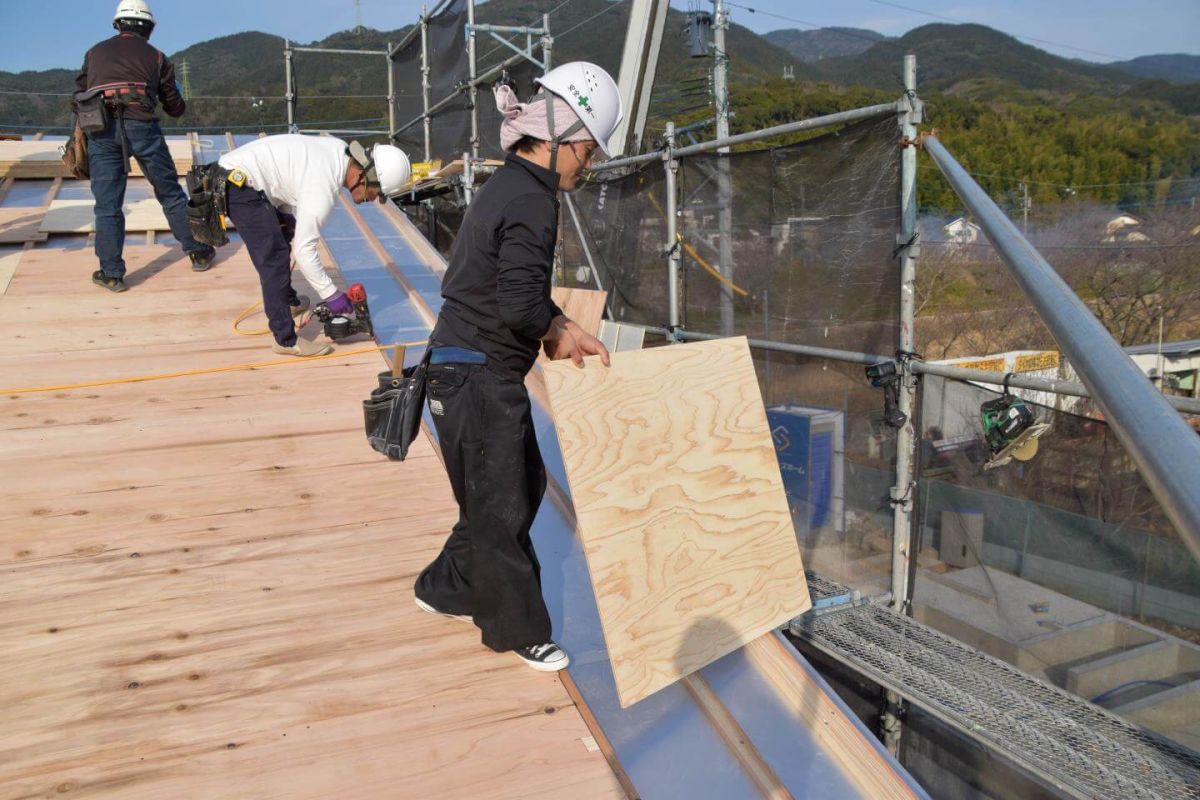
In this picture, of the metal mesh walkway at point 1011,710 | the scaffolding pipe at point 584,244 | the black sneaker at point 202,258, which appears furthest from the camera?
the scaffolding pipe at point 584,244

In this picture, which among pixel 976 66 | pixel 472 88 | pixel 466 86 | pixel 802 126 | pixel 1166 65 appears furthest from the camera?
pixel 1166 65

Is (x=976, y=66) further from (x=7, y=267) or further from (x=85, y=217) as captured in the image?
(x=7, y=267)

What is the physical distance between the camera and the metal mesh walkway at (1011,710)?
3268 millimetres

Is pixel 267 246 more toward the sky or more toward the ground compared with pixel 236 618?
more toward the sky

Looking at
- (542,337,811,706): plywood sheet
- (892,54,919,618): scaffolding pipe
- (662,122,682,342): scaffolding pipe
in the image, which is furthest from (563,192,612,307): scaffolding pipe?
(542,337,811,706): plywood sheet

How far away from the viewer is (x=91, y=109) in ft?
20.3

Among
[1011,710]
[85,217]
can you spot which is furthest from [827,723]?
[85,217]

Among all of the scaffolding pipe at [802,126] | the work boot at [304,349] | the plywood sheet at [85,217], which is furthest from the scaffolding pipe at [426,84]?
the work boot at [304,349]

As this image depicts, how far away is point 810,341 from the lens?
5371mm

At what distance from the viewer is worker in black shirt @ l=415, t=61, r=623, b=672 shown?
249 cm

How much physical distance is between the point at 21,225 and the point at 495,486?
25.2ft

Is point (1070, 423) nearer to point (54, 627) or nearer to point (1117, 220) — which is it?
point (54, 627)

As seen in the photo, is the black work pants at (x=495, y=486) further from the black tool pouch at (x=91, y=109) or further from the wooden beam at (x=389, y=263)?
the black tool pouch at (x=91, y=109)

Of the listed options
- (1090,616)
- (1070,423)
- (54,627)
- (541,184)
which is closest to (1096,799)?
(1090,616)
